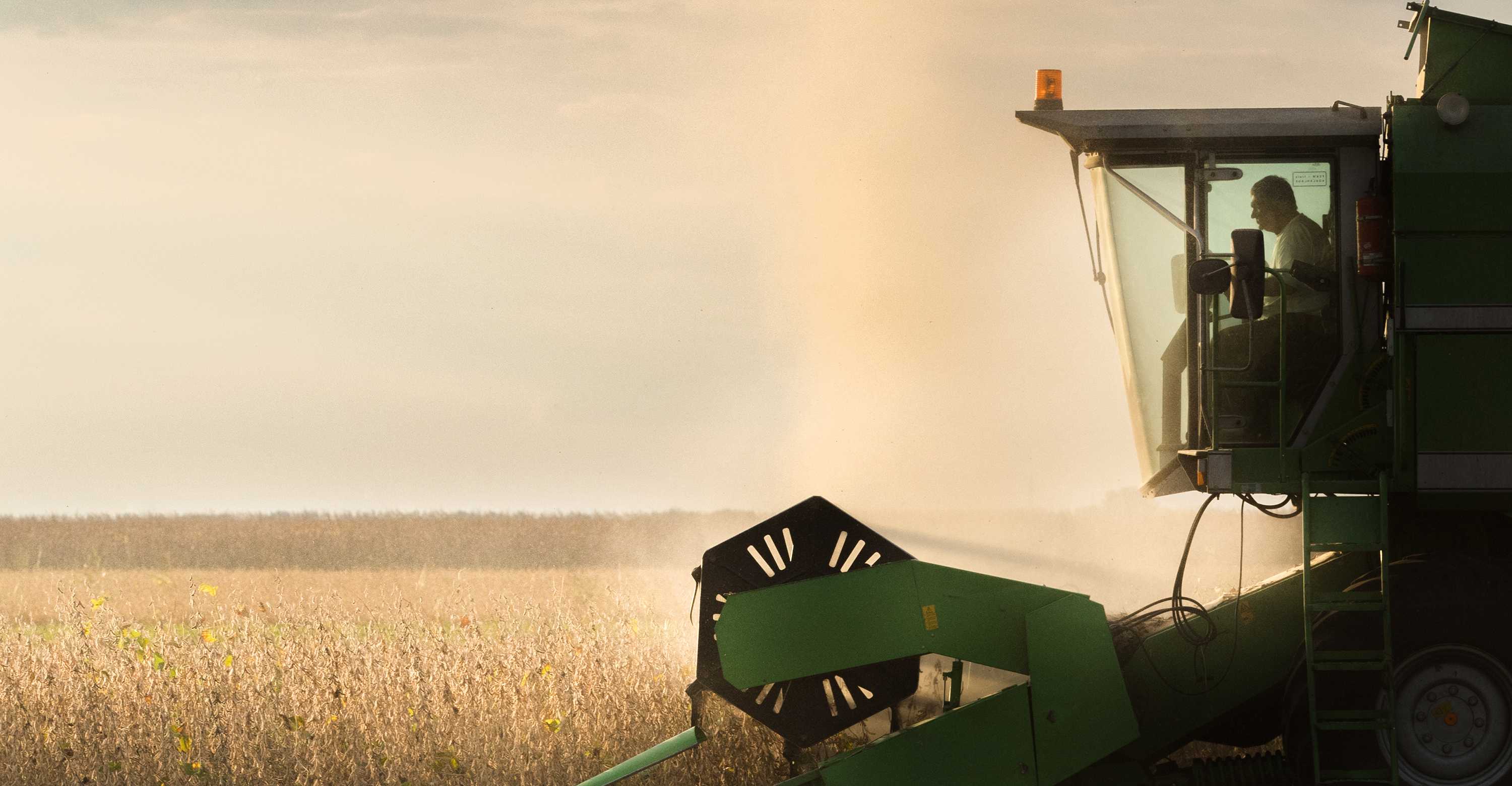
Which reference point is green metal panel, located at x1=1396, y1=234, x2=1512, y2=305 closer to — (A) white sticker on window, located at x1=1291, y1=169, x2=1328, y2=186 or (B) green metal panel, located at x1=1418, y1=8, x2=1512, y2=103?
(A) white sticker on window, located at x1=1291, y1=169, x2=1328, y2=186

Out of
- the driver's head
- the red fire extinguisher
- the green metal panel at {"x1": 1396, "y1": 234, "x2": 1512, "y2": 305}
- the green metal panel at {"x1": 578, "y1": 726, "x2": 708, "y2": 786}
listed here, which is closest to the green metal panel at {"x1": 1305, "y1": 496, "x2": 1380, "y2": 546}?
the green metal panel at {"x1": 1396, "y1": 234, "x2": 1512, "y2": 305}

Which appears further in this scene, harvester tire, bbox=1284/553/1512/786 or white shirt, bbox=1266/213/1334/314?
→ white shirt, bbox=1266/213/1334/314

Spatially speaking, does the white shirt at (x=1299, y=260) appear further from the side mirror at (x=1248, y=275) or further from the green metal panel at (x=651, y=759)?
the green metal panel at (x=651, y=759)

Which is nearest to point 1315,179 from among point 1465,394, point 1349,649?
point 1465,394

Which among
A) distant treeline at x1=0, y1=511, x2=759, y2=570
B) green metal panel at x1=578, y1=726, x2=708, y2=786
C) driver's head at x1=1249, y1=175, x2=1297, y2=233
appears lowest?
distant treeline at x1=0, y1=511, x2=759, y2=570

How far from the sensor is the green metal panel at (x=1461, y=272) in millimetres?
5902

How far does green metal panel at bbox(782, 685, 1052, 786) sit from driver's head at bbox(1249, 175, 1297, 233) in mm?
2479

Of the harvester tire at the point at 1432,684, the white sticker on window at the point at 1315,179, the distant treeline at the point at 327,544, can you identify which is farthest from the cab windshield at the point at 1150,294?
the distant treeline at the point at 327,544

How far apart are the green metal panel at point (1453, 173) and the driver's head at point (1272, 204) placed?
1.49 ft

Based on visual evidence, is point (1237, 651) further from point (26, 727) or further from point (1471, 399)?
point (26, 727)

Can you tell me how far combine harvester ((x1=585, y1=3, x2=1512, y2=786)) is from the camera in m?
5.46

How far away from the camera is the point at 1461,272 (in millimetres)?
5914

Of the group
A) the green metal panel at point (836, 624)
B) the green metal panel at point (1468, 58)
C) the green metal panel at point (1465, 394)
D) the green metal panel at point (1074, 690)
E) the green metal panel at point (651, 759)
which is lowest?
the green metal panel at point (651, 759)

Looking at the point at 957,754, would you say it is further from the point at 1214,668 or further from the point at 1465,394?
the point at 1465,394
